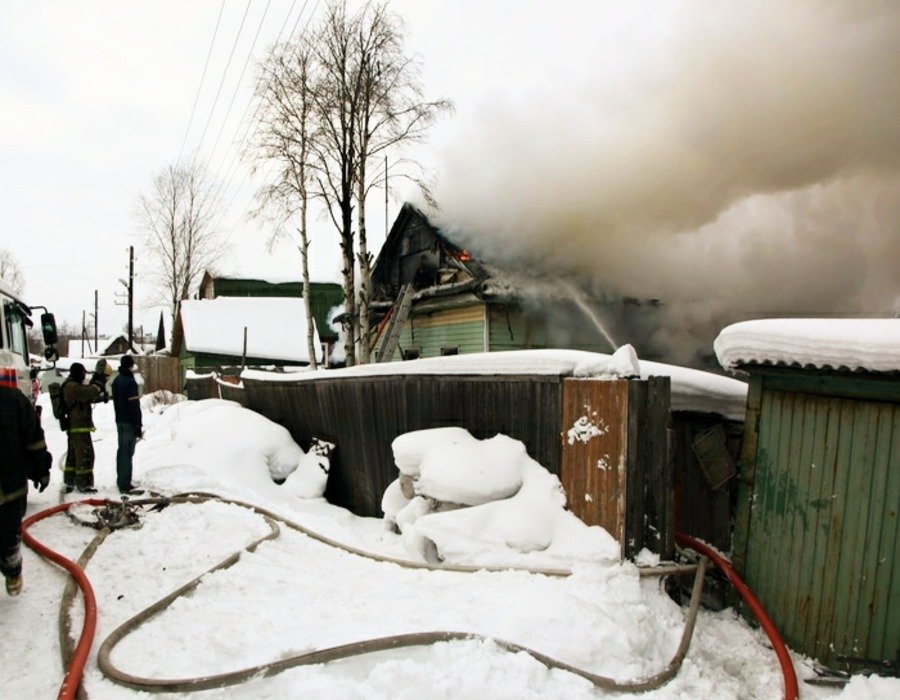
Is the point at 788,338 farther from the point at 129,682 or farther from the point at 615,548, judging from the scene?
the point at 129,682

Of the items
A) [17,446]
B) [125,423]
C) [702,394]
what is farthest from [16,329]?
[702,394]

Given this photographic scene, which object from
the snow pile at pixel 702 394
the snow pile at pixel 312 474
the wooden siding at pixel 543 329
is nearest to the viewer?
the snow pile at pixel 702 394

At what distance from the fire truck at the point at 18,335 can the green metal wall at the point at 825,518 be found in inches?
268

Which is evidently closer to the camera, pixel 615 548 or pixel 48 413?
pixel 615 548

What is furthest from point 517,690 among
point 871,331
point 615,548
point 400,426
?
point 400,426

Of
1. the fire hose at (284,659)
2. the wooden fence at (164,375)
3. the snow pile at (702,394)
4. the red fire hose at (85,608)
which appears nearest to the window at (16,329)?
the red fire hose at (85,608)

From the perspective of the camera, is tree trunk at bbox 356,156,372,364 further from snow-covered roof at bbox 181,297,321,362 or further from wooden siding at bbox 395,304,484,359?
snow-covered roof at bbox 181,297,321,362

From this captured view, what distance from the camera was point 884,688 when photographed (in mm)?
3104

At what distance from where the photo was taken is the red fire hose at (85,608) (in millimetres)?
2857

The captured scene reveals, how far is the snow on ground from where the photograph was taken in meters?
2.88

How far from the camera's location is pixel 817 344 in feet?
11.7

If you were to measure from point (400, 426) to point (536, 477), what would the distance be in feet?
7.24

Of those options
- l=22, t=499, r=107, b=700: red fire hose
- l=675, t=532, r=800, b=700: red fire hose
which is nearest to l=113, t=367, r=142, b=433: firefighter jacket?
l=22, t=499, r=107, b=700: red fire hose

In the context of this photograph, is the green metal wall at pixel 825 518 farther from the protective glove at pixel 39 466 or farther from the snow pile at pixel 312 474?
the snow pile at pixel 312 474
